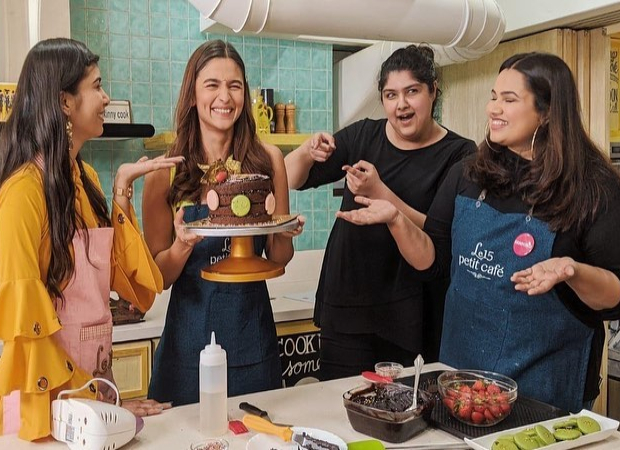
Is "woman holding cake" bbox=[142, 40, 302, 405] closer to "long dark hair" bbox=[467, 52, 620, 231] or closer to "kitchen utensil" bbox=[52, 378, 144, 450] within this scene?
"kitchen utensil" bbox=[52, 378, 144, 450]

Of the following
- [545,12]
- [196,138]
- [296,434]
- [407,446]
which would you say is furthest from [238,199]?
[545,12]

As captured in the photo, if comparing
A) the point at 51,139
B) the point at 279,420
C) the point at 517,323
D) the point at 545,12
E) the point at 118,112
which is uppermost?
the point at 545,12

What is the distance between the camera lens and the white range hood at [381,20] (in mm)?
2484

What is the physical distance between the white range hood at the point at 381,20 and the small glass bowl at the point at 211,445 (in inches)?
64.4

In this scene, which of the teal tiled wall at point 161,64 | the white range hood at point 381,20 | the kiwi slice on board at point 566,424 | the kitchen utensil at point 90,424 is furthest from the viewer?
the teal tiled wall at point 161,64

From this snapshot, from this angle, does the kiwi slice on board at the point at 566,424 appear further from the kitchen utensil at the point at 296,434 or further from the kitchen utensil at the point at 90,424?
the kitchen utensil at the point at 90,424

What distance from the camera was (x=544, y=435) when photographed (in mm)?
1325

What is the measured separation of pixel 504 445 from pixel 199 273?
0.96m

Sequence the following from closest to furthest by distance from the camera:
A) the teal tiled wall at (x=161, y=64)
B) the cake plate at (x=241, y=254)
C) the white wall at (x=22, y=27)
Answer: the cake plate at (x=241, y=254) → the white wall at (x=22, y=27) → the teal tiled wall at (x=161, y=64)

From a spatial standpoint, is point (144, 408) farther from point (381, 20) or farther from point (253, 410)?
point (381, 20)

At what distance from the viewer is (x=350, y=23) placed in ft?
8.80

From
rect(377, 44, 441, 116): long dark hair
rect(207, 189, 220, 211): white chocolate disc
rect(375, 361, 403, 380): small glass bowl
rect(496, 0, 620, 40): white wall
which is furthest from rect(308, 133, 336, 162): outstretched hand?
rect(496, 0, 620, 40): white wall

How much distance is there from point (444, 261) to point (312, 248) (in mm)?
1679

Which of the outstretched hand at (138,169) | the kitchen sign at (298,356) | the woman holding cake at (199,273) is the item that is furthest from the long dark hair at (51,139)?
the kitchen sign at (298,356)
